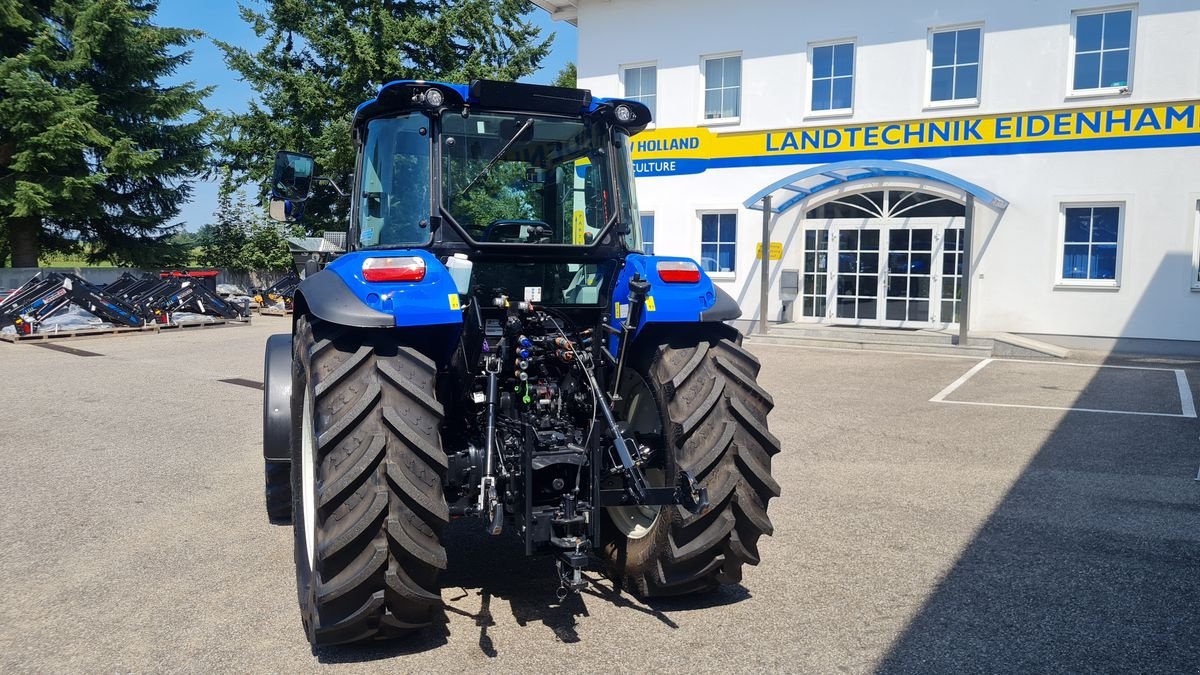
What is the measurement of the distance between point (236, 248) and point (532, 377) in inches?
1057

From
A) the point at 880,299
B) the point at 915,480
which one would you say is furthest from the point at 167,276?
the point at 915,480

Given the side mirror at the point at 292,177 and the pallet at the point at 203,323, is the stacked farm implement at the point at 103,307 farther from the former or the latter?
the side mirror at the point at 292,177

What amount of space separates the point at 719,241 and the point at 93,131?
15.6m

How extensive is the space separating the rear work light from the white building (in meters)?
12.6

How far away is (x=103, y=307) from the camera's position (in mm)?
17000

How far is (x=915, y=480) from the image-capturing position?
639 cm

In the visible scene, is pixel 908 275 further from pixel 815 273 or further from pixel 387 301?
pixel 387 301

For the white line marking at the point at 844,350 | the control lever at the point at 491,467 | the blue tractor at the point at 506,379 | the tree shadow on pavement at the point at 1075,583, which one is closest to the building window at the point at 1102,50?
the white line marking at the point at 844,350

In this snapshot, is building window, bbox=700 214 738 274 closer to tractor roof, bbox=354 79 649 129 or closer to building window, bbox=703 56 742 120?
building window, bbox=703 56 742 120

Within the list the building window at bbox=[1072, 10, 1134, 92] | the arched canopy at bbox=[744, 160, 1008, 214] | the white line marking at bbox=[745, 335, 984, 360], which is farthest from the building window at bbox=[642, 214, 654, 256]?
the building window at bbox=[1072, 10, 1134, 92]

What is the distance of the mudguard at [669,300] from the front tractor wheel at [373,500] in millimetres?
1052

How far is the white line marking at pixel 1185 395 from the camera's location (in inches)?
364

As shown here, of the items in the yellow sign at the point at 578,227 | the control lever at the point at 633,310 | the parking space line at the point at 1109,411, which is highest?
the yellow sign at the point at 578,227

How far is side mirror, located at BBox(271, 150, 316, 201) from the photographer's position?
15.5 ft
